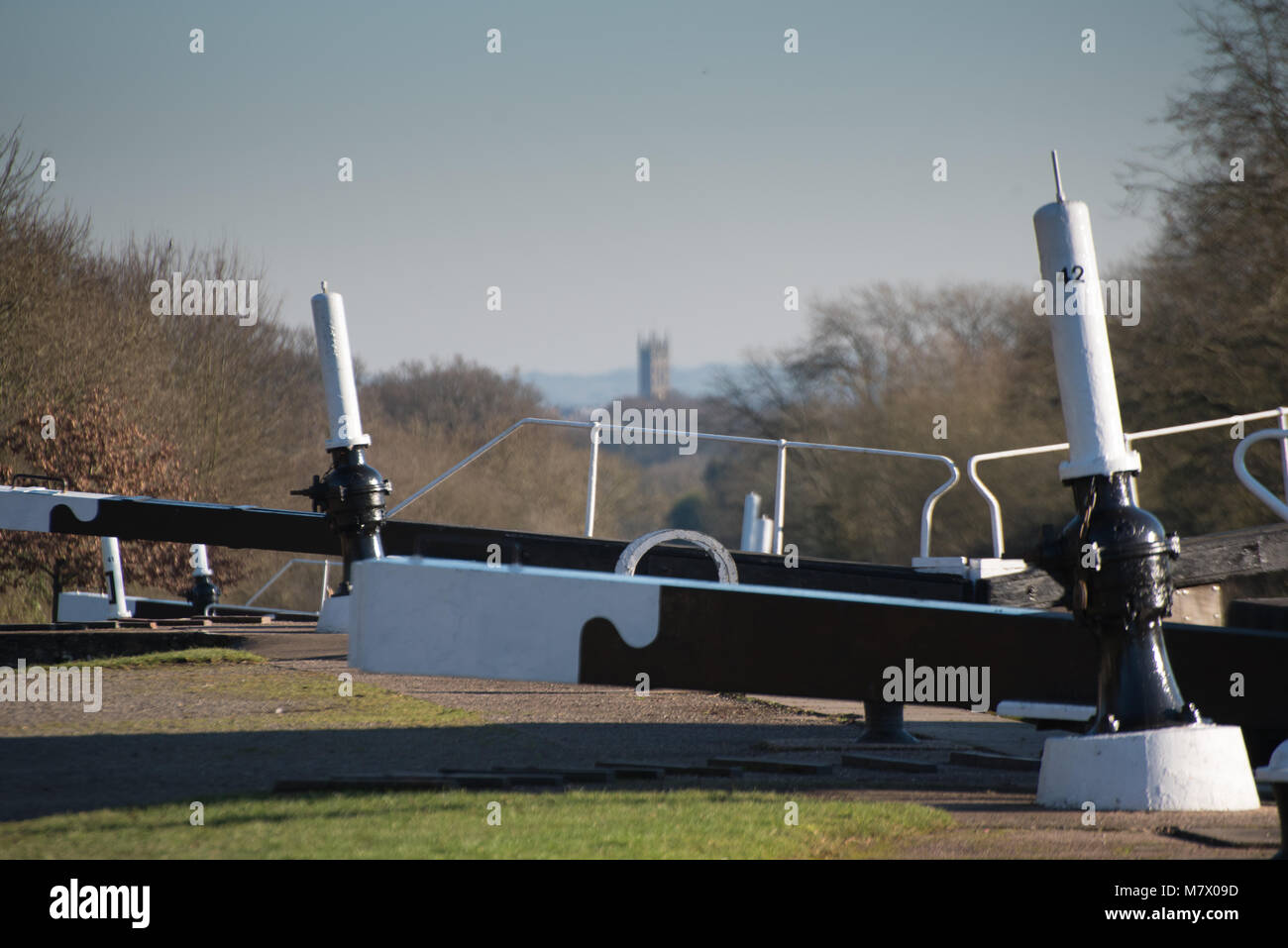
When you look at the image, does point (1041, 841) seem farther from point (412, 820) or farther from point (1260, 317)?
point (1260, 317)

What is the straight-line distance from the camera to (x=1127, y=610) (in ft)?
15.6

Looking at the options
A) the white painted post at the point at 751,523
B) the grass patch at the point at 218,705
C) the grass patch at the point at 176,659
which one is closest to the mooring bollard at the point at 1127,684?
the grass patch at the point at 218,705

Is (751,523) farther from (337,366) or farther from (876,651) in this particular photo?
(876,651)

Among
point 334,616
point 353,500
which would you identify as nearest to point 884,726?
point 353,500

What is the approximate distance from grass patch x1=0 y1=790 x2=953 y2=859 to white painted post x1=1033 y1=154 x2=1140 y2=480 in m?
1.41

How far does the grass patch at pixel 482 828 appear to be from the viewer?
13.7 feet

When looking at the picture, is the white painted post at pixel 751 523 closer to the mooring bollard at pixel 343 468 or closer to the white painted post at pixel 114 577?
the white painted post at pixel 114 577

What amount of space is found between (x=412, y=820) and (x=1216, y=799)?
2.73 meters

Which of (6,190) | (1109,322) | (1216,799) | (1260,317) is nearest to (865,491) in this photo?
(1109,322)

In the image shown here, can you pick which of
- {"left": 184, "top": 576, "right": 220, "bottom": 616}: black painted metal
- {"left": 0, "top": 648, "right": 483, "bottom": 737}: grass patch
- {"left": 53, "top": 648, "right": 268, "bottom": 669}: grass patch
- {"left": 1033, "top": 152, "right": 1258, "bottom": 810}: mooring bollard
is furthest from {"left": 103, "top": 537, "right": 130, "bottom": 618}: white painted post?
{"left": 1033, "top": 152, "right": 1258, "bottom": 810}: mooring bollard

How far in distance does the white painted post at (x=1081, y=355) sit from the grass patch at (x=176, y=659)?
7.56 meters

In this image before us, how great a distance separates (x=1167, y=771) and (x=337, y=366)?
5.65 meters

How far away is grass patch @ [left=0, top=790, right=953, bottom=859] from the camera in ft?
13.7

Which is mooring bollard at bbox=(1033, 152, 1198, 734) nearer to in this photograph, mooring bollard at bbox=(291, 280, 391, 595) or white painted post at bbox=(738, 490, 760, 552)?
mooring bollard at bbox=(291, 280, 391, 595)
